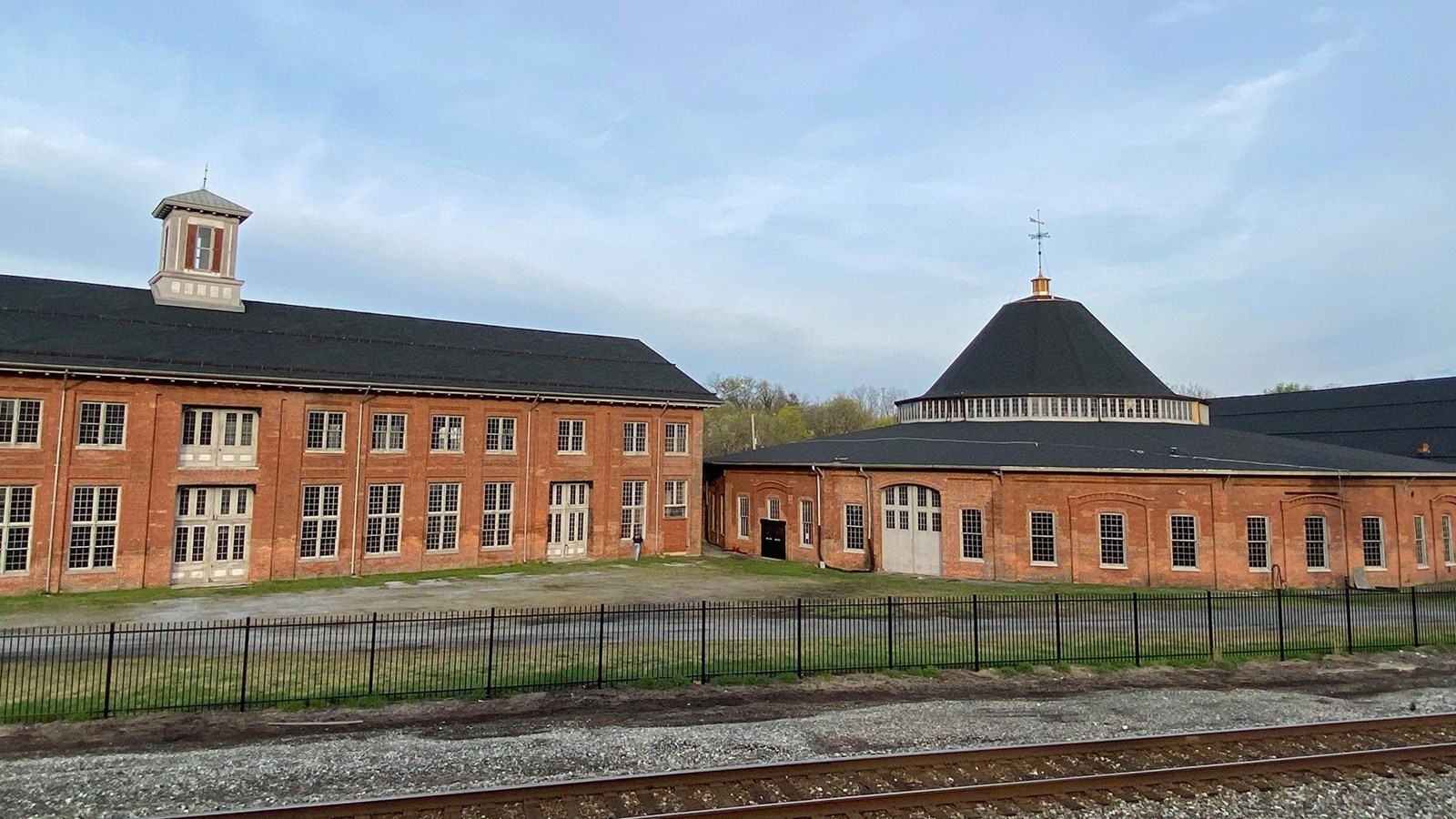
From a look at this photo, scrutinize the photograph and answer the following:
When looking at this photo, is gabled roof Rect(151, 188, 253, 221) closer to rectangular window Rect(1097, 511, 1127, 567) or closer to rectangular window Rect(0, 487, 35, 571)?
rectangular window Rect(0, 487, 35, 571)

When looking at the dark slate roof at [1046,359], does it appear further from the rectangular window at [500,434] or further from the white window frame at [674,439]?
→ the rectangular window at [500,434]

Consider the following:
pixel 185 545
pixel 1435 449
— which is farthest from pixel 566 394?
pixel 1435 449

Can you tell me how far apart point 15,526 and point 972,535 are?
1290 inches

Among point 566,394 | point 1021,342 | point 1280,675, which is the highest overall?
point 1021,342

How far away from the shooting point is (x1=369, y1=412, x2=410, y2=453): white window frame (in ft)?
101

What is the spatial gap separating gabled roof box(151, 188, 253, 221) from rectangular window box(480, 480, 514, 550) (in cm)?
1591

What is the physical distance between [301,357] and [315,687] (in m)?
20.0

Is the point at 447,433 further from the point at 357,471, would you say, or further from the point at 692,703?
the point at 692,703

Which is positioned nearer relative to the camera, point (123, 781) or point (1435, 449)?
point (123, 781)

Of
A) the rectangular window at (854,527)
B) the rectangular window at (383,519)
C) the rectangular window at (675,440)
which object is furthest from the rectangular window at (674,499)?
the rectangular window at (383,519)

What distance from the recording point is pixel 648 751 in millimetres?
10789

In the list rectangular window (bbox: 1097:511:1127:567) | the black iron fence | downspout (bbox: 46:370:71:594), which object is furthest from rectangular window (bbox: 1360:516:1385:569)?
downspout (bbox: 46:370:71:594)

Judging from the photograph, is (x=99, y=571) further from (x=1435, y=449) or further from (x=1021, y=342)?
(x=1435, y=449)

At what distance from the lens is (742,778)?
9500mm
